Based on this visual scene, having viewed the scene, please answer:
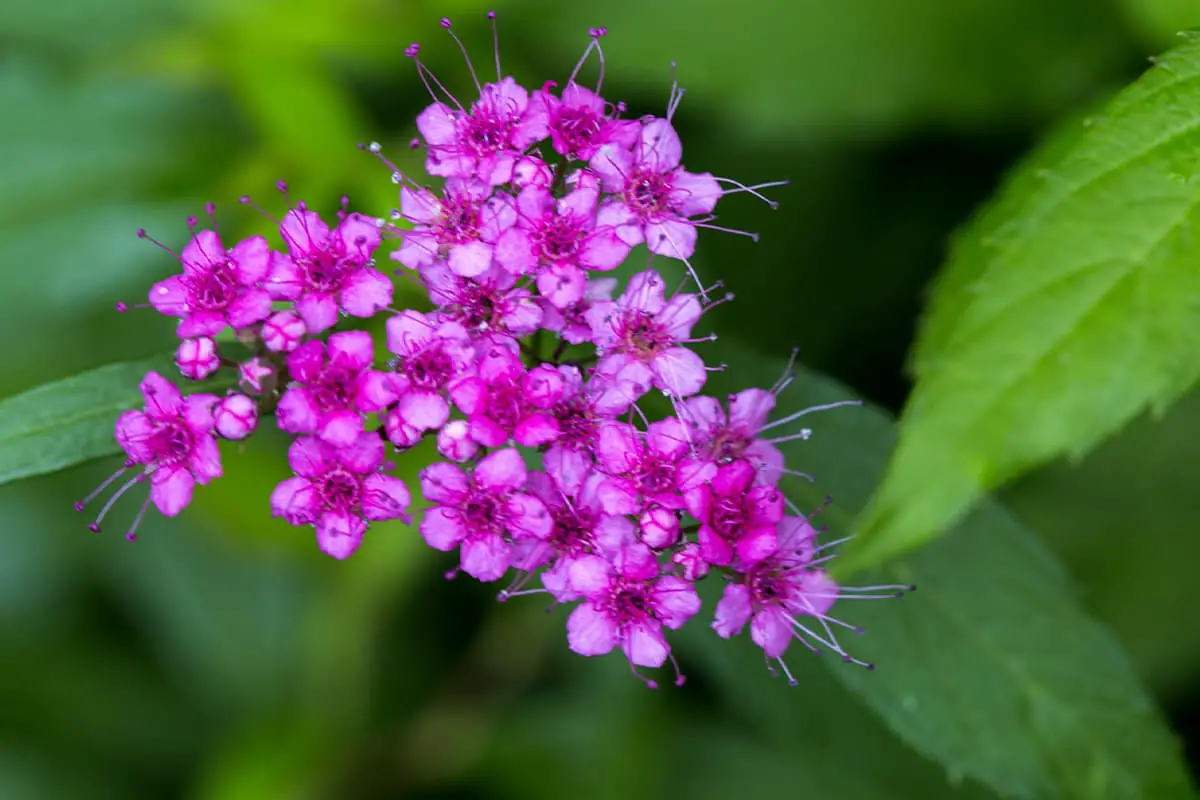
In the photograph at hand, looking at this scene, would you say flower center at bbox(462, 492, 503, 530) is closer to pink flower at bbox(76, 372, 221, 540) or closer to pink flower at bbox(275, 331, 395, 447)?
pink flower at bbox(275, 331, 395, 447)

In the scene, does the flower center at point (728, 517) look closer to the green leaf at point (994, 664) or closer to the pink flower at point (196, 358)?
the green leaf at point (994, 664)

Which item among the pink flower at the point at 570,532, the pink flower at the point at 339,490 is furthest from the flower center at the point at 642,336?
the pink flower at the point at 339,490

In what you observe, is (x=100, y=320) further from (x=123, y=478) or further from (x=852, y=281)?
(x=852, y=281)

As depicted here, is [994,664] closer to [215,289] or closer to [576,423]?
[576,423]

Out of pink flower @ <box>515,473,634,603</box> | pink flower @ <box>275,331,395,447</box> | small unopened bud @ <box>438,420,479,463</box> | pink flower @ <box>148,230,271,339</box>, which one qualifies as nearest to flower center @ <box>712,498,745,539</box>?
pink flower @ <box>515,473,634,603</box>

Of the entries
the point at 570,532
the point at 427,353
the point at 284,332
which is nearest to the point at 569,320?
the point at 427,353

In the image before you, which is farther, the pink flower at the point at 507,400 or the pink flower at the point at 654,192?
the pink flower at the point at 654,192
